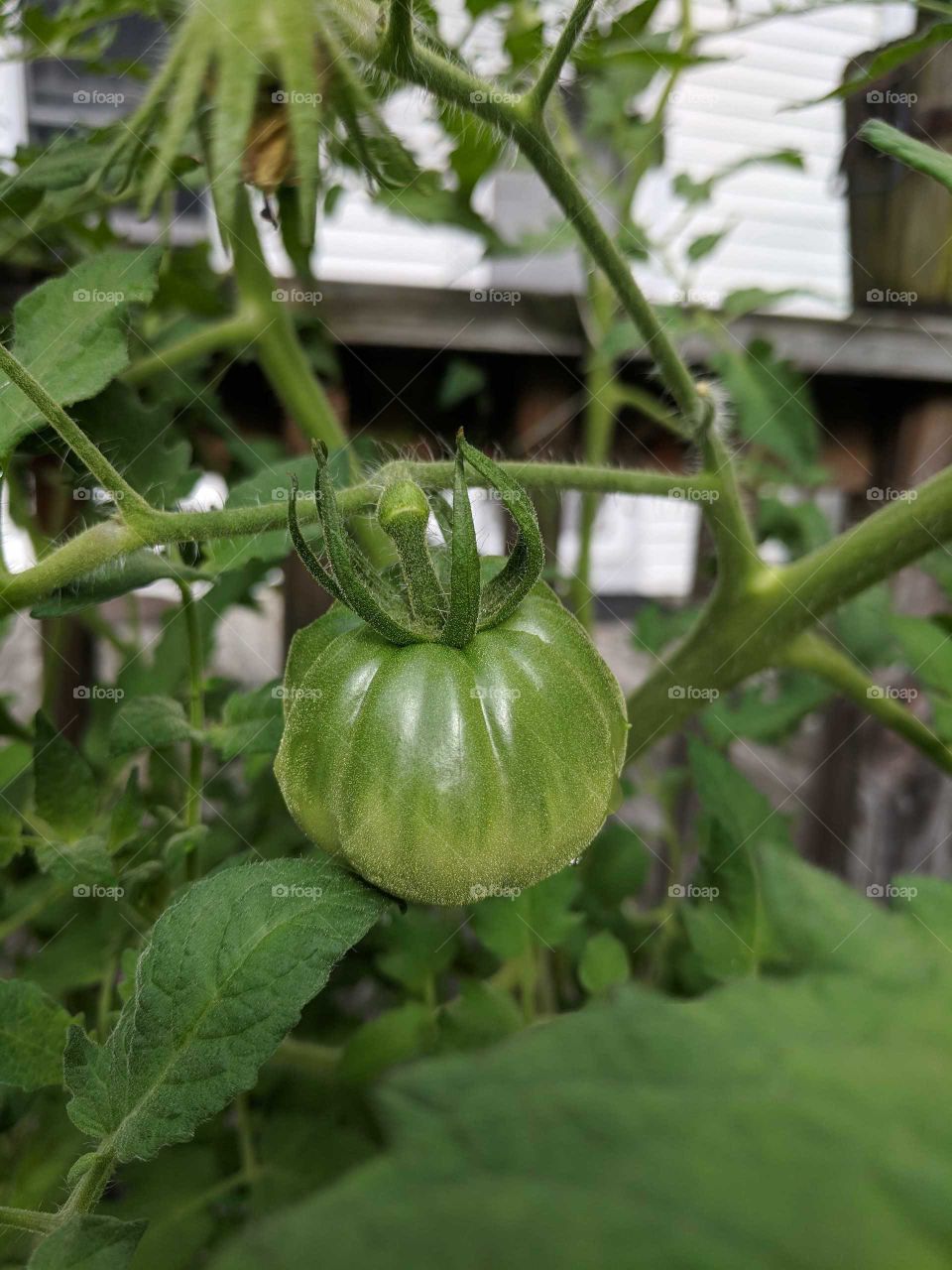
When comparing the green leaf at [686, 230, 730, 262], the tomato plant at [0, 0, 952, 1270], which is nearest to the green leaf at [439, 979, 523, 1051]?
the tomato plant at [0, 0, 952, 1270]

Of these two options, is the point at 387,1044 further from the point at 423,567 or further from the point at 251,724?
the point at 423,567

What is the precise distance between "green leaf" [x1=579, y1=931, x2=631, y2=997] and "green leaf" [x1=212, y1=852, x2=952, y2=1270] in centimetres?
41

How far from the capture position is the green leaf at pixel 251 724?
0.46 metres

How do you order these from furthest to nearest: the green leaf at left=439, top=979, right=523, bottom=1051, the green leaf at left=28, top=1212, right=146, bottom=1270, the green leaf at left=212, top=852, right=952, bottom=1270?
the green leaf at left=439, top=979, right=523, bottom=1051
the green leaf at left=28, top=1212, right=146, bottom=1270
the green leaf at left=212, top=852, right=952, bottom=1270

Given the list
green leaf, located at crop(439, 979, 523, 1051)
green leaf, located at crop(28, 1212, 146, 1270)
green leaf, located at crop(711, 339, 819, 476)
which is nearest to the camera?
green leaf, located at crop(28, 1212, 146, 1270)

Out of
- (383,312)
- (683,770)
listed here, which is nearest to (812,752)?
(683,770)

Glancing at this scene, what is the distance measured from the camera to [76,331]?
0.43 meters

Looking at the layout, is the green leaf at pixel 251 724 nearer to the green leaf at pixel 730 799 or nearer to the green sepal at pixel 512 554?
the green sepal at pixel 512 554

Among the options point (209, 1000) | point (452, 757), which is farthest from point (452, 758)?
point (209, 1000)

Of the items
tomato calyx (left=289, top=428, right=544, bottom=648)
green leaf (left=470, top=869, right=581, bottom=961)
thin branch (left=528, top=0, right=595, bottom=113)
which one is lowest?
green leaf (left=470, top=869, right=581, bottom=961)

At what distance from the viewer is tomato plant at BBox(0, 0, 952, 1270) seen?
0.14 meters

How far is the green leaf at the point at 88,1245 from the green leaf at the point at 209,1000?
24 millimetres

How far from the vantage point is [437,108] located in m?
0.47

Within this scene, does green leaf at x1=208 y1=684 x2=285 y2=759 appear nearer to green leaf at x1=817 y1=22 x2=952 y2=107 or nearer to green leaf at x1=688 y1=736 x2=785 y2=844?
green leaf at x1=688 y1=736 x2=785 y2=844
